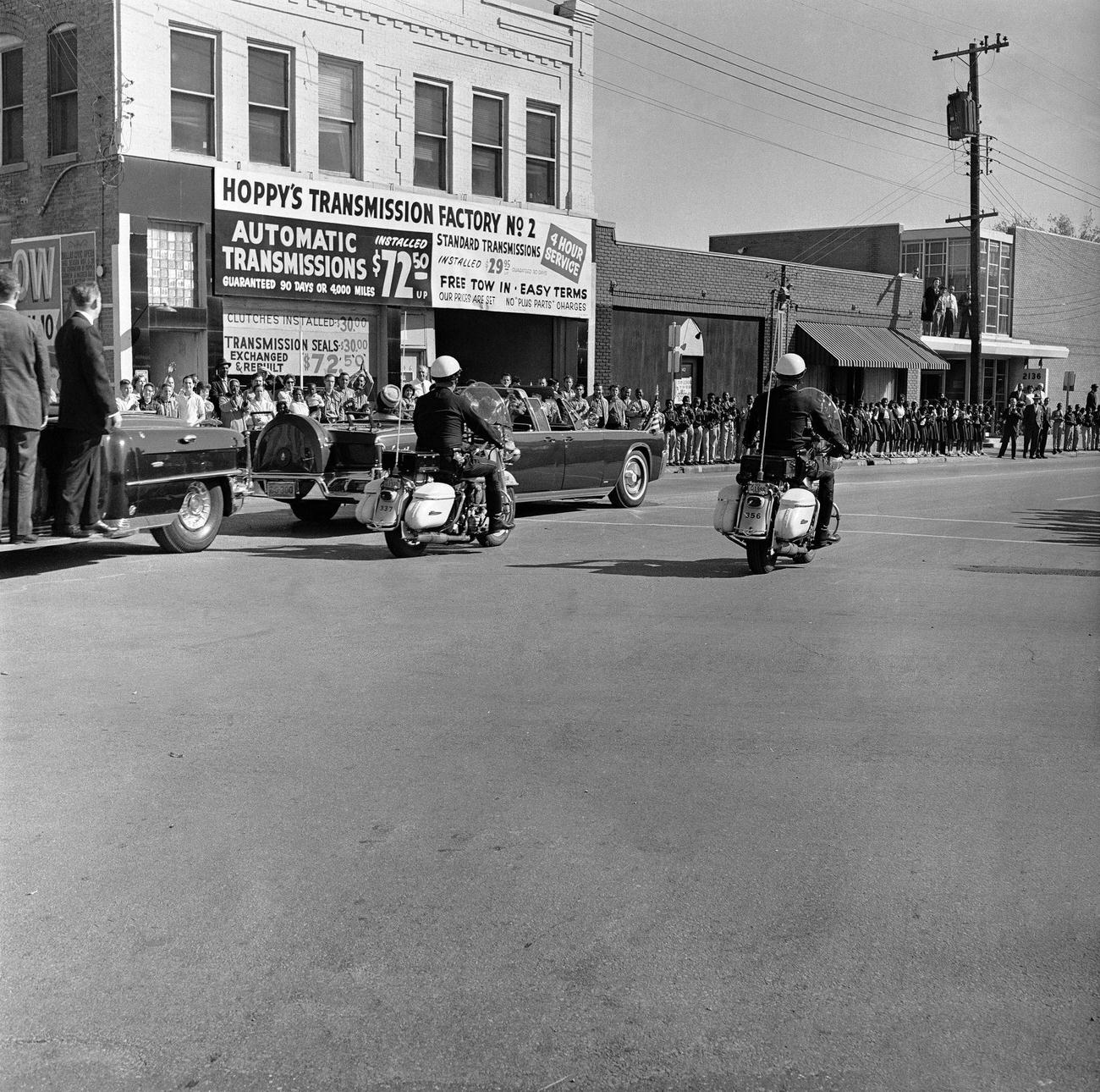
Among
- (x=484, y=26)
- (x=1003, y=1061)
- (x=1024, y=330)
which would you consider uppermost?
(x=484, y=26)

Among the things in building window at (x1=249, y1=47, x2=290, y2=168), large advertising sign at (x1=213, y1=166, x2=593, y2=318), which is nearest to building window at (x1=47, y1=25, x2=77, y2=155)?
large advertising sign at (x1=213, y1=166, x2=593, y2=318)

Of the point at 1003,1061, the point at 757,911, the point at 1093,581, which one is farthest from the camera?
the point at 1093,581

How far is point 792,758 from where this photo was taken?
6.11 meters

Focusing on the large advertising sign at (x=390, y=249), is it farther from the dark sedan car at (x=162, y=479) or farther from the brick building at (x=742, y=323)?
the dark sedan car at (x=162, y=479)

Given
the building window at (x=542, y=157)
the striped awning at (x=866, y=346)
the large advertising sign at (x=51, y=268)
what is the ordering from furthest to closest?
the striped awning at (x=866, y=346) < the building window at (x=542, y=157) < the large advertising sign at (x=51, y=268)

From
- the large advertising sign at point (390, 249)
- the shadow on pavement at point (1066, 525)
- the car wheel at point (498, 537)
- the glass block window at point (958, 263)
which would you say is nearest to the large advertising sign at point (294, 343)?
the large advertising sign at point (390, 249)

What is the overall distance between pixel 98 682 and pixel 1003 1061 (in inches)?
209

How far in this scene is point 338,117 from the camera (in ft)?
86.0

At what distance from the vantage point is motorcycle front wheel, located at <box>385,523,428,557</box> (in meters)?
12.7

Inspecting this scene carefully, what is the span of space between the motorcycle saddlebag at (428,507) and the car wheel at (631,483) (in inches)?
220

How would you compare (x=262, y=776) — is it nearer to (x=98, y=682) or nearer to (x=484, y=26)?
(x=98, y=682)

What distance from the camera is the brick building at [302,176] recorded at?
75.2 feet

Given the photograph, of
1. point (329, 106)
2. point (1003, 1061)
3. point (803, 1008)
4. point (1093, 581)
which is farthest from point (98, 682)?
point (329, 106)

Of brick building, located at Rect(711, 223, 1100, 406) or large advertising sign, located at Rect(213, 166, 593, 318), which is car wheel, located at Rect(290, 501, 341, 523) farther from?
brick building, located at Rect(711, 223, 1100, 406)
